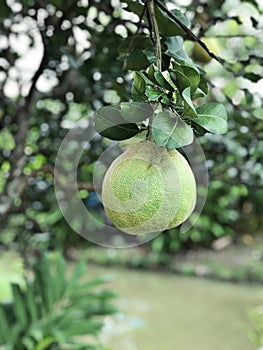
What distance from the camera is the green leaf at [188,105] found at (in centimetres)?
29

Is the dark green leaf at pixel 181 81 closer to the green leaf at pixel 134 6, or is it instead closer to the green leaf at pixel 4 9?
the green leaf at pixel 134 6

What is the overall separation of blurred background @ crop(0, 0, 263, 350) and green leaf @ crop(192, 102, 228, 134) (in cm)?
19

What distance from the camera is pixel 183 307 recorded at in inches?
150

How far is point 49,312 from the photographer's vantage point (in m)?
1.93

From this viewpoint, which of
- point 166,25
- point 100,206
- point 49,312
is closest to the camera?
point 166,25

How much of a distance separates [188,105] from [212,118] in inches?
0.9

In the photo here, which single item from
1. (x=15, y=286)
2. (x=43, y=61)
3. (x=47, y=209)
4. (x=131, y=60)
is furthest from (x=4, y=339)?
(x=131, y=60)

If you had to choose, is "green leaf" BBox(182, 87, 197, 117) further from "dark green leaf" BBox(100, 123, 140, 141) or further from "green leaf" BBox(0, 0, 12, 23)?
"green leaf" BBox(0, 0, 12, 23)

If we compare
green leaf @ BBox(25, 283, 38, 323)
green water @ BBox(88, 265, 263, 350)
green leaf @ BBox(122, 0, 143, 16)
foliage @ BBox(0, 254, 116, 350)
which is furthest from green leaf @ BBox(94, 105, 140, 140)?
green water @ BBox(88, 265, 263, 350)

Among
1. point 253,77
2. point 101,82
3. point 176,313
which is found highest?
point 253,77

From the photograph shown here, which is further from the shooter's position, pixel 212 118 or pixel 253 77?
pixel 253 77

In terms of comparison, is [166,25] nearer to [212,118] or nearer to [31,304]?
[212,118]

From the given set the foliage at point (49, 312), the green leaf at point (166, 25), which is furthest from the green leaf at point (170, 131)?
the foliage at point (49, 312)

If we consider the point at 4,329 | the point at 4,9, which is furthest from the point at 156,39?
the point at 4,329
